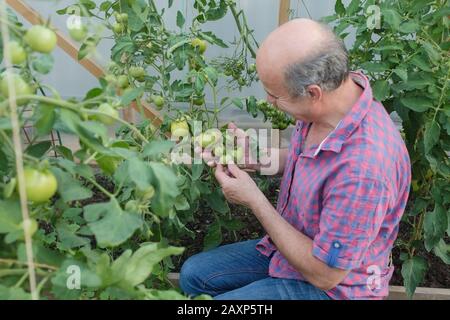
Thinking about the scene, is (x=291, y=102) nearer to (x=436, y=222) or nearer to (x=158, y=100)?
(x=158, y=100)

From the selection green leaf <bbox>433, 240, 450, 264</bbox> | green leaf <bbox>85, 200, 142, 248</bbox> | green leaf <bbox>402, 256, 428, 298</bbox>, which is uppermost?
green leaf <bbox>85, 200, 142, 248</bbox>

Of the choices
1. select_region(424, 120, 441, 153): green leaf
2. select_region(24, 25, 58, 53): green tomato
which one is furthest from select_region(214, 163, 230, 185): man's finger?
select_region(24, 25, 58, 53): green tomato

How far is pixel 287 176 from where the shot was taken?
4.25ft

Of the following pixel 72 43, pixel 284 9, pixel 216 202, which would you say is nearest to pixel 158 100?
pixel 216 202

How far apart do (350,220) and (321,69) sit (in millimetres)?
321

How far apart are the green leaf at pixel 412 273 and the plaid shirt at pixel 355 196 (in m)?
0.31

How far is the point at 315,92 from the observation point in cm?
107

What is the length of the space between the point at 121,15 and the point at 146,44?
0.12 metres

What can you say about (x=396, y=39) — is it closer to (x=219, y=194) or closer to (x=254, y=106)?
(x=254, y=106)

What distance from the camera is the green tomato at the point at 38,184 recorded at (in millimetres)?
620

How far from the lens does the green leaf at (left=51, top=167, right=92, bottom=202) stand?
72cm

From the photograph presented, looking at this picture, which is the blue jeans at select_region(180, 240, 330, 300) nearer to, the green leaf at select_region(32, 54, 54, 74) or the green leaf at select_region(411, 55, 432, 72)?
the green leaf at select_region(411, 55, 432, 72)

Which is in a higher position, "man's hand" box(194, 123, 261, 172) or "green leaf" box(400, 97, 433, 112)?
"green leaf" box(400, 97, 433, 112)

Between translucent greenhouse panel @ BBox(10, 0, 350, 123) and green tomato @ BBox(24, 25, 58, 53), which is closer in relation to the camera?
green tomato @ BBox(24, 25, 58, 53)
